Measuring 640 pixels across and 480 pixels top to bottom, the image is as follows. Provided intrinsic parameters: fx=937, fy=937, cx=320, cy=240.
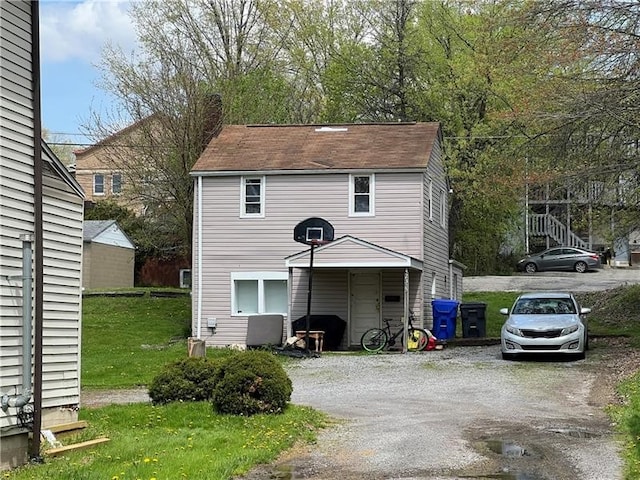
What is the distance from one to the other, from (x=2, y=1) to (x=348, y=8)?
31736mm

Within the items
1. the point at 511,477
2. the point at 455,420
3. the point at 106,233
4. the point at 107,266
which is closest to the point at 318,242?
the point at 455,420

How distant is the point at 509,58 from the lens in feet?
79.4

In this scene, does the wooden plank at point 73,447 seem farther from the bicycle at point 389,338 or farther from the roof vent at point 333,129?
the roof vent at point 333,129

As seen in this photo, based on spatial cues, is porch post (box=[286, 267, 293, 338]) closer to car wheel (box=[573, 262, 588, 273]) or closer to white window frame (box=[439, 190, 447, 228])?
white window frame (box=[439, 190, 447, 228])

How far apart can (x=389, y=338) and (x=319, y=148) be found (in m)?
6.13

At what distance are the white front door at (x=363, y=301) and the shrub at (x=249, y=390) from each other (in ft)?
44.5

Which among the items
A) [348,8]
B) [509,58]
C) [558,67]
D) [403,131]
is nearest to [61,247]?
[558,67]

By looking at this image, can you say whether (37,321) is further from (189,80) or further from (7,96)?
(189,80)

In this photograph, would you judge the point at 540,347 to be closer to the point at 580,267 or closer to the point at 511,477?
the point at 511,477

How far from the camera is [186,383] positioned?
1330 cm

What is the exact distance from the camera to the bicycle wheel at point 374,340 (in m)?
24.5

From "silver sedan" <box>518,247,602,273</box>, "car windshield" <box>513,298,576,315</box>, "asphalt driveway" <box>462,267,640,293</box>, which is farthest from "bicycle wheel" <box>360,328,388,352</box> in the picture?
"silver sedan" <box>518,247,602,273</box>

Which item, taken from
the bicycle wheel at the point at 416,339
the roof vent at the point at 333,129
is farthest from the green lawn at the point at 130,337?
the roof vent at the point at 333,129

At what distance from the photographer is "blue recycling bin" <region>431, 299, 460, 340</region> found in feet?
85.8
